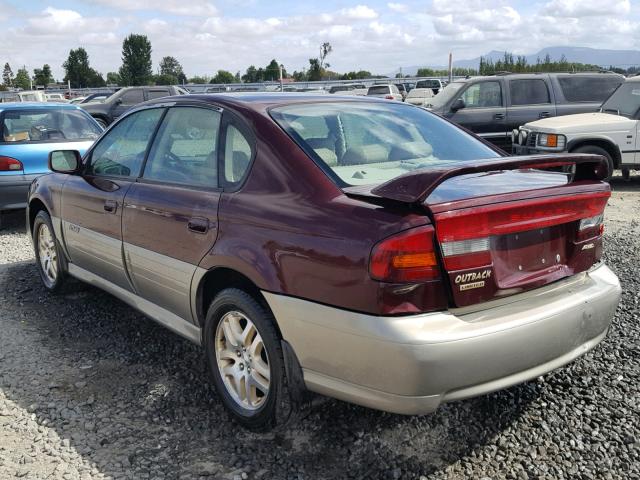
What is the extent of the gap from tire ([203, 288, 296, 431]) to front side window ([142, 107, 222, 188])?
2.28ft

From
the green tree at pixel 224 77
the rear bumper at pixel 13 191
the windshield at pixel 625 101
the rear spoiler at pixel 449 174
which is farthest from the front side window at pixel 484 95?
the green tree at pixel 224 77

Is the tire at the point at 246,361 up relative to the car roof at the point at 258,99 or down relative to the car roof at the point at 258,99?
down

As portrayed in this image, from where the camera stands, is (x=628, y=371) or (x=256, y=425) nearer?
(x=256, y=425)

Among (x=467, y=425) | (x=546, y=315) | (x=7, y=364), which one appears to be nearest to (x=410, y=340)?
(x=546, y=315)

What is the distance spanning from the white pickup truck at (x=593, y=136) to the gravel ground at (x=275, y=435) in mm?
6185

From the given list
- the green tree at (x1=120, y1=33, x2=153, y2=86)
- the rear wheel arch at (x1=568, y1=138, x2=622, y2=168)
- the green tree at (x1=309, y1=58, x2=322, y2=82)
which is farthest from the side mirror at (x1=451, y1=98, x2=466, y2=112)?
the green tree at (x1=120, y1=33, x2=153, y2=86)

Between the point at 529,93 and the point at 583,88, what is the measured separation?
44.6 inches

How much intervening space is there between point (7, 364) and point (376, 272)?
2811 millimetres

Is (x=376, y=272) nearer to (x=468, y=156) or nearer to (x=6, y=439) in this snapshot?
(x=468, y=156)

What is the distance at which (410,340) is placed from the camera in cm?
233

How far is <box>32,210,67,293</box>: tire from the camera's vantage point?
5.00 meters

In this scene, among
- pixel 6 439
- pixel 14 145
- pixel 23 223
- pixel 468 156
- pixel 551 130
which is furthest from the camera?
pixel 551 130

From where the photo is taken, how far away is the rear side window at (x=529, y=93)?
12.5m

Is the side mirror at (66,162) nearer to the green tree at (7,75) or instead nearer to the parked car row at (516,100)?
the parked car row at (516,100)
